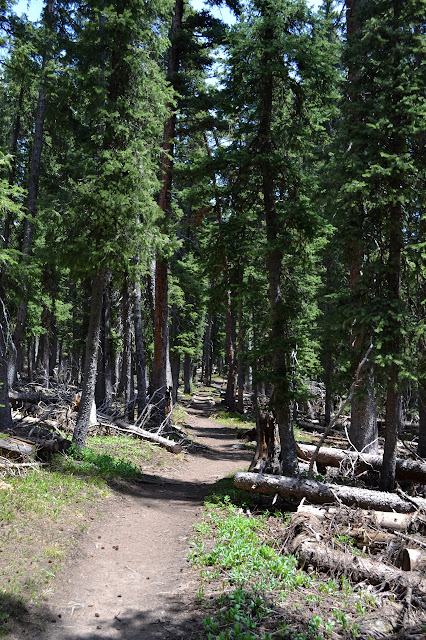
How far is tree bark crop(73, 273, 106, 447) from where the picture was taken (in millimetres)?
11000

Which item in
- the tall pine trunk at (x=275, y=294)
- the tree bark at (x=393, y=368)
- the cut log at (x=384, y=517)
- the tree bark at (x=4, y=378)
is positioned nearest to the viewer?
the cut log at (x=384, y=517)

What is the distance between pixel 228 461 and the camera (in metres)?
15.2

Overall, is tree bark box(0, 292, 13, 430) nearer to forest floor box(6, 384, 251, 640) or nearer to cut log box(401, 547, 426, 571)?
forest floor box(6, 384, 251, 640)

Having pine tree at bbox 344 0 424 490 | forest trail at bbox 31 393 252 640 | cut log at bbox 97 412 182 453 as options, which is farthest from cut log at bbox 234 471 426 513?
cut log at bbox 97 412 182 453

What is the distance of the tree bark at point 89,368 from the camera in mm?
11000

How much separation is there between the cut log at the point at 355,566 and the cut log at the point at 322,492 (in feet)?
5.39

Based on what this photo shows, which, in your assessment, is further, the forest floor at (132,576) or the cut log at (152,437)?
the cut log at (152,437)

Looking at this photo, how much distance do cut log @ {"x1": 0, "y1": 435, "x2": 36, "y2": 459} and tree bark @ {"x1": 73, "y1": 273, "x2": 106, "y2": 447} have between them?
1.60 m

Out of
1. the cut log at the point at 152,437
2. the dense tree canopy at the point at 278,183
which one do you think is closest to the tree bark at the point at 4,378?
the dense tree canopy at the point at 278,183

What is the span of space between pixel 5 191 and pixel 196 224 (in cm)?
698

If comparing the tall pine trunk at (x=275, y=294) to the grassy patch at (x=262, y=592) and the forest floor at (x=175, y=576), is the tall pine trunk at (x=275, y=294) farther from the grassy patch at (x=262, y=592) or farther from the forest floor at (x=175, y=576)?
the grassy patch at (x=262, y=592)

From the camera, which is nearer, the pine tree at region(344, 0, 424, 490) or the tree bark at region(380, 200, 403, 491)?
the pine tree at region(344, 0, 424, 490)

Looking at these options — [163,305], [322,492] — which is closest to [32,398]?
[163,305]

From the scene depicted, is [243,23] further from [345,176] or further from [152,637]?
[152,637]
